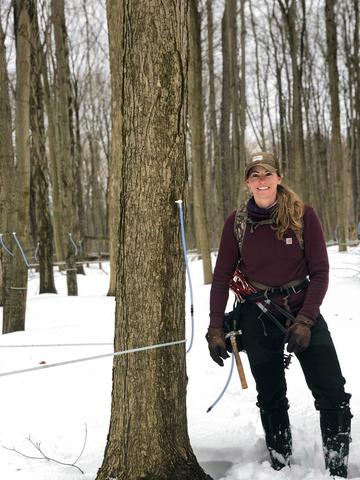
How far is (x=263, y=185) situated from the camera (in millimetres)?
2797

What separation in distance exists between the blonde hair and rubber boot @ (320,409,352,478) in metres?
1.03

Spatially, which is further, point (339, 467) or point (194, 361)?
point (194, 361)

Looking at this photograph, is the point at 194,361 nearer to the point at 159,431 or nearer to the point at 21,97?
the point at 159,431

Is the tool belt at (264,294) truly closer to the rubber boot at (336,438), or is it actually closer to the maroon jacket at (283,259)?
the maroon jacket at (283,259)

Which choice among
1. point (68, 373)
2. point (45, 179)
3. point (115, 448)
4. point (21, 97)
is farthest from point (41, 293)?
point (115, 448)

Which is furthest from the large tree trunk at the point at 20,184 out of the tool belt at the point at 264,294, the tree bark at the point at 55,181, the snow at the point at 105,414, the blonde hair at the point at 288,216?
the tree bark at the point at 55,181

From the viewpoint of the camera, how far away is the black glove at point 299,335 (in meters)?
2.58

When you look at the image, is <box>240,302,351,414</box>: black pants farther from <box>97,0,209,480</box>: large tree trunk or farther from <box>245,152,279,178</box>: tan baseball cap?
<box>245,152,279,178</box>: tan baseball cap

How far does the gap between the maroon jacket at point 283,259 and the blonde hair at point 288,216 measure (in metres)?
0.04

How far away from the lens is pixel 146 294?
8.80 ft

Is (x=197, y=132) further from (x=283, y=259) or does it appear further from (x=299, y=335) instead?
(x=299, y=335)

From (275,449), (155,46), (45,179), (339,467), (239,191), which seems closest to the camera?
(155,46)

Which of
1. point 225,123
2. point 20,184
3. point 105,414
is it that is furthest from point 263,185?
point 225,123

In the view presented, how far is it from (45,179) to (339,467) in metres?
9.90
